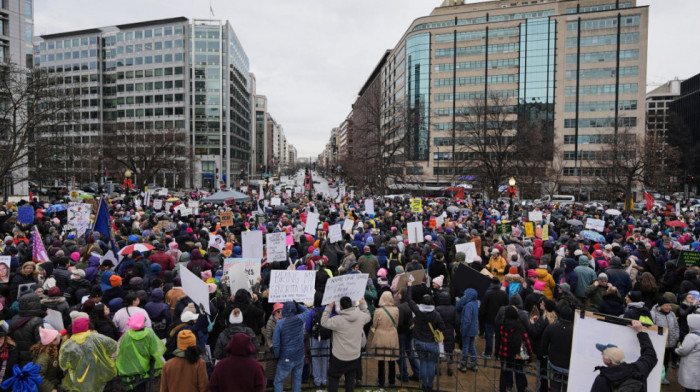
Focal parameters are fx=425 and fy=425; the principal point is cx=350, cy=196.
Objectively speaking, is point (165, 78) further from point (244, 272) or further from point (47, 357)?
point (47, 357)

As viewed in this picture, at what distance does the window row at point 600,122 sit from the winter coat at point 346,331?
264 ft

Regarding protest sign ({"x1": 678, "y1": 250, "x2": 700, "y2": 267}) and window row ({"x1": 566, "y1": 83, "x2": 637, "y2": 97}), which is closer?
protest sign ({"x1": 678, "y1": 250, "x2": 700, "y2": 267})

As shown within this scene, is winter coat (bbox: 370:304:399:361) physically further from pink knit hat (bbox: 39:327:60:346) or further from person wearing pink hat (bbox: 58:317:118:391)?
pink knit hat (bbox: 39:327:60:346)

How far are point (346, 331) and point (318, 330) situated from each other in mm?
951

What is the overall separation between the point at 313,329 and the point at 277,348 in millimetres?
911

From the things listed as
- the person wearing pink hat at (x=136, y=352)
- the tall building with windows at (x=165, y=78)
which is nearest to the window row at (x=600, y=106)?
the tall building with windows at (x=165, y=78)

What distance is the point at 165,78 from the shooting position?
9112 centimetres

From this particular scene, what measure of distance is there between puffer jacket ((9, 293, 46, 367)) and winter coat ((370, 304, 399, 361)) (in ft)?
15.1

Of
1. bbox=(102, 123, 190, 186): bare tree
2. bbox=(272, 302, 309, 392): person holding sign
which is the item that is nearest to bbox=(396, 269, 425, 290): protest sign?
bbox=(272, 302, 309, 392): person holding sign

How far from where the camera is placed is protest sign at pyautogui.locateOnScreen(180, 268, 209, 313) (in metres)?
6.29

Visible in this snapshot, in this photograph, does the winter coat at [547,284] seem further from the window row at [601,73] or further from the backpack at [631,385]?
the window row at [601,73]

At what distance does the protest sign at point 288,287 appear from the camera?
6117 mm

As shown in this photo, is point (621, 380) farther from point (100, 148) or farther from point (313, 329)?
point (100, 148)

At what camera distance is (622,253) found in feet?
38.3
